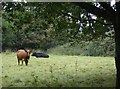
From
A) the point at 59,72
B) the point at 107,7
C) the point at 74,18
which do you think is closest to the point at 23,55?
the point at 59,72

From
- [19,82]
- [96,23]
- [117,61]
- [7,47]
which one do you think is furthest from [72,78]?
[7,47]

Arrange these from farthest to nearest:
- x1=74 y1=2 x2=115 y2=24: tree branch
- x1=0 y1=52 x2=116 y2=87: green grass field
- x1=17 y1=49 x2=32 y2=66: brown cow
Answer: x1=17 y1=49 x2=32 y2=66: brown cow → x1=0 y1=52 x2=116 y2=87: green grass field → x1=74 y1=2 x2=115 y2=24: tree branch

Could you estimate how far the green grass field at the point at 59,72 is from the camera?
8.60 metres

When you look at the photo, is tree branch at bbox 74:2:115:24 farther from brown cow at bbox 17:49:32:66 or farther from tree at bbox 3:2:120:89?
brown cow at bbox 17:49:32:66

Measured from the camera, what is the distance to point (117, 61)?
6.38 metres

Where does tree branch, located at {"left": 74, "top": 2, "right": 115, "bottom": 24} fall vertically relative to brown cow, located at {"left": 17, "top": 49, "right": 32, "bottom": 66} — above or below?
above

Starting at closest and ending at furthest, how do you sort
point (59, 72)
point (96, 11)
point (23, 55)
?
point (96, 11)
point (59, 72)
point (23, 55)

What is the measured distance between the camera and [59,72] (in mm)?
11242

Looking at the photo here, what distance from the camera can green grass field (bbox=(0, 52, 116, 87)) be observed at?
8.60m

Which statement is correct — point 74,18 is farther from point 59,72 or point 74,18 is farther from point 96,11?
point 59,72

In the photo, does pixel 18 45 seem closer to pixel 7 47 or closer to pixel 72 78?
pixel 7 47

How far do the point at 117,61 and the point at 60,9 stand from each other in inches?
72.9

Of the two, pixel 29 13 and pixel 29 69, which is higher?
pixel 29 13

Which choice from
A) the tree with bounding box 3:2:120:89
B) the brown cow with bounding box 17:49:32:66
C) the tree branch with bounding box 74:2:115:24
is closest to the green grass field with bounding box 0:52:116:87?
the brown cow with bounding box 17:49:32:66
